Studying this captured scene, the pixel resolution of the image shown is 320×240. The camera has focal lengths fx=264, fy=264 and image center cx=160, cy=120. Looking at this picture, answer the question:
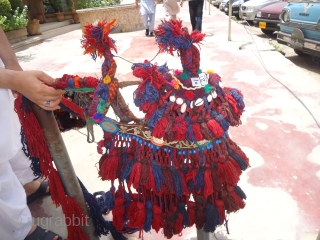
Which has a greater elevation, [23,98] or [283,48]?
[23,98]

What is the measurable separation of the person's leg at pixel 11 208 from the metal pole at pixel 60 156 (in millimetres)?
293

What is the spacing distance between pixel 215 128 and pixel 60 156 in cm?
70

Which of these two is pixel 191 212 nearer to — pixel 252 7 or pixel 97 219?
pixel 97 219

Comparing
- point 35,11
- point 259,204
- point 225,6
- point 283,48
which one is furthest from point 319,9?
point 35,11

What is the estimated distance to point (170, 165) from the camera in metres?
1.08

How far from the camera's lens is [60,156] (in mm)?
1195

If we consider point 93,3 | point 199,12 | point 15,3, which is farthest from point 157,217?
point 93,3

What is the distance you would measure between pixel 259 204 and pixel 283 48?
5.16 m

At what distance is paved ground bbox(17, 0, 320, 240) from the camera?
160cm

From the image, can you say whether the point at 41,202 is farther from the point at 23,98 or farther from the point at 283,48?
the point at 283,48

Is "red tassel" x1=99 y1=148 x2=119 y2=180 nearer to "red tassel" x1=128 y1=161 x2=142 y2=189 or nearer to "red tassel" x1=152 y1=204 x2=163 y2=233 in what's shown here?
"red tassel" x1=128 y1=161 x2=142 y2=189

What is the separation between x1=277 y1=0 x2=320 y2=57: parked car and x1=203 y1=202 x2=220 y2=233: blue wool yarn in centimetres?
392

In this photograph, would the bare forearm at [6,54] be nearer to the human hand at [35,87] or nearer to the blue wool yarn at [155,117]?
the human hand at [35,87]

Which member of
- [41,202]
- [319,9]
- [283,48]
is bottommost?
[283,48]
